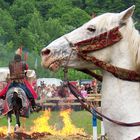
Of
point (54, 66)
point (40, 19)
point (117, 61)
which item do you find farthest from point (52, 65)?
point (40, 19)

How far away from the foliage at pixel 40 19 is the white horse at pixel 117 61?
165 feet

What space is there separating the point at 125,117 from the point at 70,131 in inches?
481

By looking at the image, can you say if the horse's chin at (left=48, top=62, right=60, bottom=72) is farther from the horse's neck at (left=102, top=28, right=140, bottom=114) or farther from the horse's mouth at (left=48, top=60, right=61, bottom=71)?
the horse's neck at (left=102, top=28, right=140, bottom=114)

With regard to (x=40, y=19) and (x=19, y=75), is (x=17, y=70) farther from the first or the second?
(x=40, y=19)

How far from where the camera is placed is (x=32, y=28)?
81.6 metres

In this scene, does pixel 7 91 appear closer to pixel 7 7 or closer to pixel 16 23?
pixel 16 23

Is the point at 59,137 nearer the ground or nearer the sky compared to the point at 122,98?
nearer the ground

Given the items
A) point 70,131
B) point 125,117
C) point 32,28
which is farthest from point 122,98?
point 32,28

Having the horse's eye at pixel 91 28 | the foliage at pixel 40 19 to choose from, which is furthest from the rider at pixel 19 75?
the foliage at pixel 40 19

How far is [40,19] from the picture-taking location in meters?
86.3

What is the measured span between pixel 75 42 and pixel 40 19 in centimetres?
8134

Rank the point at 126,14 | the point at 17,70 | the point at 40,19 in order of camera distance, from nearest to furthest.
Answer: the point at 126,14, the point at 17,70, the point at 40,19

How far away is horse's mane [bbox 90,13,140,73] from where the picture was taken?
16.5ft

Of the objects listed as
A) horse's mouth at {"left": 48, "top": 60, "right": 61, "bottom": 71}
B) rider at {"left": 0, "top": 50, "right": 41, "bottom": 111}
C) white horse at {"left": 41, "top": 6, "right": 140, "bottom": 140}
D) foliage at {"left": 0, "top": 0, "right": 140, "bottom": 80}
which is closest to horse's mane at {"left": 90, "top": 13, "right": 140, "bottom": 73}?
white horse at {"left": 41, "top": 6, "right": 140, "bottom": 140}
